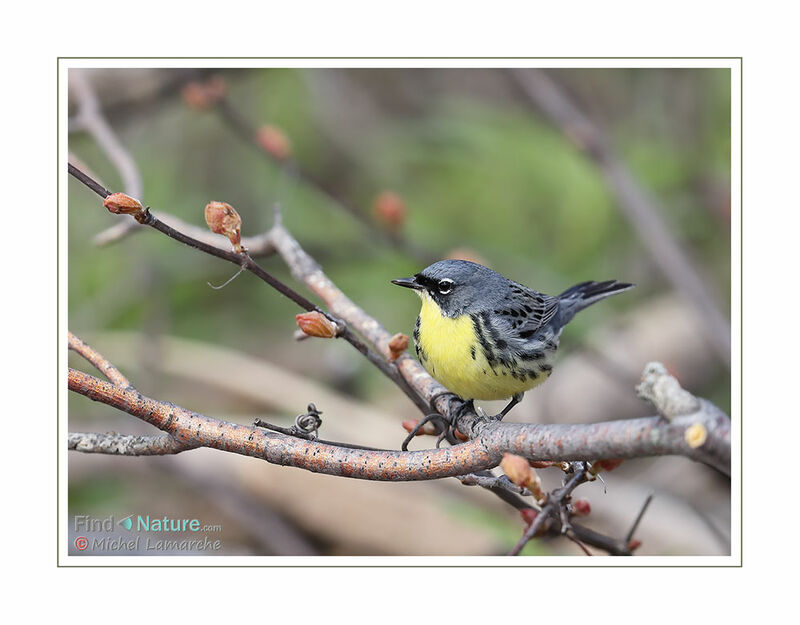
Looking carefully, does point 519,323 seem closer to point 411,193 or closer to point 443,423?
point 443,423

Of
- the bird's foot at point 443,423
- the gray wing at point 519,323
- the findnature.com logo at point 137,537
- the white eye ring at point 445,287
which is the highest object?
the white eye ring at point 445,287

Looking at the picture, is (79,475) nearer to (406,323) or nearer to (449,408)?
(406,323)

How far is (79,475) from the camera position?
304 centimetres

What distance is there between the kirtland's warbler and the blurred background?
0.37m

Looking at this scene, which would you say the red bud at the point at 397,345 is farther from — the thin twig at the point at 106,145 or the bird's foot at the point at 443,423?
the thin twig at the point at 106,145

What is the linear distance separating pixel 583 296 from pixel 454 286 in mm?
545

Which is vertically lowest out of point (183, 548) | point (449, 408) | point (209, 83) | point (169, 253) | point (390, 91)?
point (183, 548)

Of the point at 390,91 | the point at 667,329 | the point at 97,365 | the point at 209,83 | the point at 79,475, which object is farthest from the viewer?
the point at 390,91

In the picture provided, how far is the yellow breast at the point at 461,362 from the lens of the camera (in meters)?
1.96

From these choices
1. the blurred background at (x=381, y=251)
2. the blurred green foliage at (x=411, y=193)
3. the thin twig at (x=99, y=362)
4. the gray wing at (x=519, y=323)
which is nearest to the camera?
the thin twig at (x=99, y=362)

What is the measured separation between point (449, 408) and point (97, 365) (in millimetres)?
842

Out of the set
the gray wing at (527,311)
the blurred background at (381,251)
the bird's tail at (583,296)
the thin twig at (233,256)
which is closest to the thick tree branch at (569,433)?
the thin twig at (233,256)
